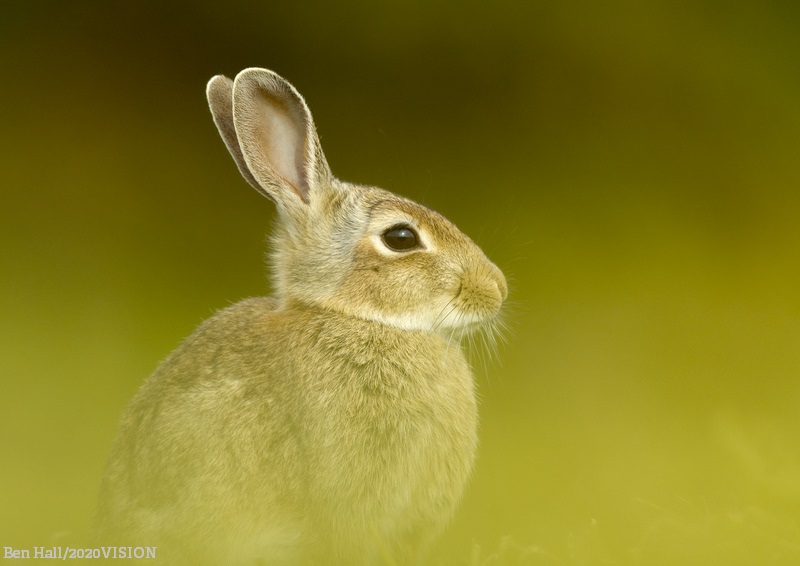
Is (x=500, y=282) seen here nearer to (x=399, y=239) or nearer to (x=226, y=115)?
(x=399, y=239)

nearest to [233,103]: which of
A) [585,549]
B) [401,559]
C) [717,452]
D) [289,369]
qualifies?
[289,369]

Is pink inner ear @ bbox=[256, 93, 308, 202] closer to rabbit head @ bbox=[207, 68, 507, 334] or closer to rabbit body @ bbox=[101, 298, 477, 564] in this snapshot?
rabbit head @ bbox=[207, 68, 507, 334]

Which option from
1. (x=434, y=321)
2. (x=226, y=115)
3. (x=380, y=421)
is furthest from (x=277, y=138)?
(x=380, y=421)

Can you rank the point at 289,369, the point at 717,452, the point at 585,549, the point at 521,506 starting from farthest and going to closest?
the point at 717,452 < the point at 521,506 < the point at 289,369 < the point at 585,549

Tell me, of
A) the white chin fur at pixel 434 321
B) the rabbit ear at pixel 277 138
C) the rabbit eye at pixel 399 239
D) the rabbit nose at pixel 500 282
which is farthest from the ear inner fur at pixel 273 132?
the rabbit nose at pixel 500 282

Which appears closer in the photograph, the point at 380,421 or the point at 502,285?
the point at 380,421

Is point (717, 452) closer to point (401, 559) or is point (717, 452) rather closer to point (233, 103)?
point (401, 559)

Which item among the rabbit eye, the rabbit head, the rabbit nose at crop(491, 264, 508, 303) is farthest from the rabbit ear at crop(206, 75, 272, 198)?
the rabbit nose at crop(491, 264, 508, 303)
